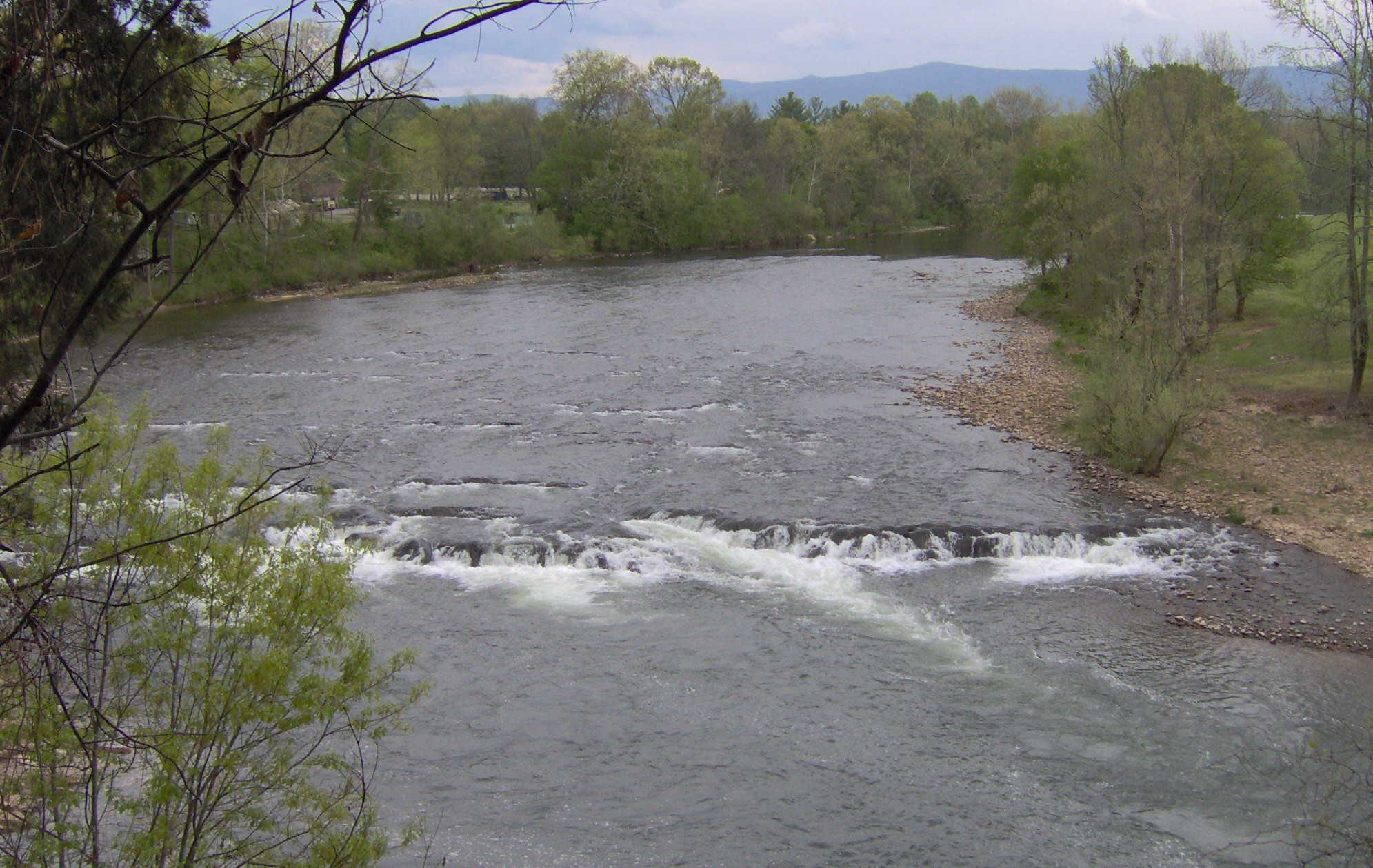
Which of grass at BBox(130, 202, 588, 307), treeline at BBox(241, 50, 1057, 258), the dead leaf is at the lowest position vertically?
the dead leaf

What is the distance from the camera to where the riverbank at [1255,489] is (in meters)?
13.6

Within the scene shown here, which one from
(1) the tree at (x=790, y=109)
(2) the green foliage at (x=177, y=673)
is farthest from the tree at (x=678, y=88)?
(2) the green foliage at (x=177, y=673)

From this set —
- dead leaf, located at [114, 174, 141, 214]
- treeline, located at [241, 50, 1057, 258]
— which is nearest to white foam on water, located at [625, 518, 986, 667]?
dead leaf, located at [114, 174, 141, 214]

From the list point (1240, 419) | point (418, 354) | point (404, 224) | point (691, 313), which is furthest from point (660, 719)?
point (404, 224)

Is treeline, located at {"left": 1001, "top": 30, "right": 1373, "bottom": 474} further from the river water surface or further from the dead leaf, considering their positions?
the dead leaf

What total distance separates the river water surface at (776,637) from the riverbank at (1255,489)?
59 cm

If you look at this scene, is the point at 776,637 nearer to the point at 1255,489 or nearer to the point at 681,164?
the point at 1255,489

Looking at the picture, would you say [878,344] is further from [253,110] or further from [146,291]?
[253,110]

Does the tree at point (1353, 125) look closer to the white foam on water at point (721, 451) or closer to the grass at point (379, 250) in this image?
the white foam on water at point (721, 451)

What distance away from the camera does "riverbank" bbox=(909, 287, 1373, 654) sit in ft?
44.5

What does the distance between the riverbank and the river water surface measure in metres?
0.59

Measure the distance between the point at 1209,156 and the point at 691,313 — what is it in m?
18.4

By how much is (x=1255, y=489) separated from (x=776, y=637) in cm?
1008

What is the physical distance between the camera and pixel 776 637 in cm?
1323
